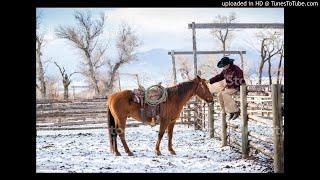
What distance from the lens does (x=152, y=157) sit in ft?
18.7

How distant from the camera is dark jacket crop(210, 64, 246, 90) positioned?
561 cm

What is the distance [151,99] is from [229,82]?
125cm

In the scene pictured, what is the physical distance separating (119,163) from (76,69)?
179 centimetres

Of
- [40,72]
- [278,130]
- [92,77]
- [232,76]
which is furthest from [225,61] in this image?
[40,72]

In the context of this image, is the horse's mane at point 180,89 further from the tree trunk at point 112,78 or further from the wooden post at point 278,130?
the wooden post at point 278,130

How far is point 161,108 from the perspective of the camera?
6055mm

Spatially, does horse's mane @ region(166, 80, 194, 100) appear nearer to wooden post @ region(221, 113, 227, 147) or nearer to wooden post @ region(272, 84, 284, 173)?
wooden post @ region(221, 113, 227, 147)

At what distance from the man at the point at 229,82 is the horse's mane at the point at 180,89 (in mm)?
365

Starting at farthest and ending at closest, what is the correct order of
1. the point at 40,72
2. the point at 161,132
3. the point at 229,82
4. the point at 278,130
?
the point at 40,72 → the point at 161,132 → the point at 229,82 → the point at 278,130

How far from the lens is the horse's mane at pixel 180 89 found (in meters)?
6.11

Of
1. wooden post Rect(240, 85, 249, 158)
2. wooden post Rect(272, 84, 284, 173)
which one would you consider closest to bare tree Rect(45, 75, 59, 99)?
wooden post Rect(240, 85, 249, 158)

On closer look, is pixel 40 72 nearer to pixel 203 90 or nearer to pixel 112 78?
pixel 112 78

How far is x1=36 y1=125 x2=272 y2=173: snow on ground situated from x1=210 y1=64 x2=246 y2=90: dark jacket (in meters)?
1.10
